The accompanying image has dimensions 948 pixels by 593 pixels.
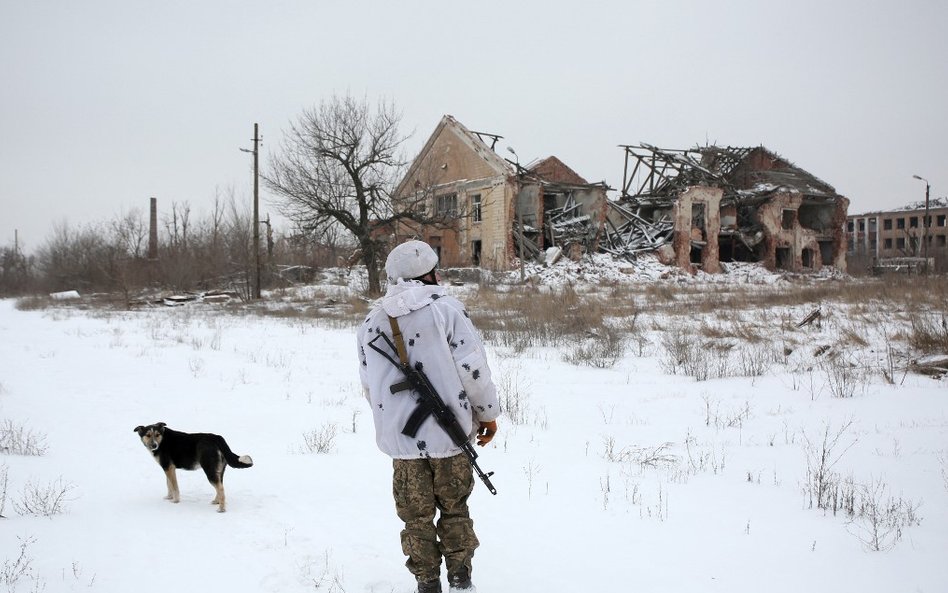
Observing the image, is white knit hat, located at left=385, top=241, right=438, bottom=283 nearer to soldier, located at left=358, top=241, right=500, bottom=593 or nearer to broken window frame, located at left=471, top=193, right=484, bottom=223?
soldier, located at left=358, top=241, right=500, bottom=593

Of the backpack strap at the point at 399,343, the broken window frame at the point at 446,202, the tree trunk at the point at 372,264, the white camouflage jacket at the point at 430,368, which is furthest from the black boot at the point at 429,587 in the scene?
the broken window frame at the point at 446,202

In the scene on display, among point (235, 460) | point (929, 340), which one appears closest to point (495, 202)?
point (929, 340)

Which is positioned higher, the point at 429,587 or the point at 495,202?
the point at 495,202

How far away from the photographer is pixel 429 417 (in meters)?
2.64

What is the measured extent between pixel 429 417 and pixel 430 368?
21cm

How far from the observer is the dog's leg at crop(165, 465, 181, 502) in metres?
4.18

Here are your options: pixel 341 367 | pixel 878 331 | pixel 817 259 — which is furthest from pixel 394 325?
pixel 817 259

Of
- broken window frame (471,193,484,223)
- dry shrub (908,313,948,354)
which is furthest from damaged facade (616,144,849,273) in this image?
dry shrub (908,313,948,354)

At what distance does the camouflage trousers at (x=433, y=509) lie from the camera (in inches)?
107

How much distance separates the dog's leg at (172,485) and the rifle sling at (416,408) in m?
2.43

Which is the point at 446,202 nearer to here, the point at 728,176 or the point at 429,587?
the point at 728,176

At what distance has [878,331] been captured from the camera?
1091cm

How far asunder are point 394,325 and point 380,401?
0.36 m

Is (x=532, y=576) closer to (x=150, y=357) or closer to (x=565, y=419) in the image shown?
(x=565, y=419)
